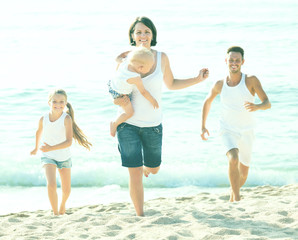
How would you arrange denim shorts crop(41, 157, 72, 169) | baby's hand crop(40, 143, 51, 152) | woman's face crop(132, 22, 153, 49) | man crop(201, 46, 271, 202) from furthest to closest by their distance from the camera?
man crop(201, 46, 271, 202) → denim shorts crop(41, 157, 72, 169) → baby's hand crop(40, 143, 51, 152) → woman's face crop(132, 22, 153, 49)

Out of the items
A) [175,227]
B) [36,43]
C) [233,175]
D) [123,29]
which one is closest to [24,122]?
[233,175]

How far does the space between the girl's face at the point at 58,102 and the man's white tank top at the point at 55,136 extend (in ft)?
0.38

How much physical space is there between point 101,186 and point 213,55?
40.0 ft

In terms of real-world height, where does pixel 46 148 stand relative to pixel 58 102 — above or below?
below

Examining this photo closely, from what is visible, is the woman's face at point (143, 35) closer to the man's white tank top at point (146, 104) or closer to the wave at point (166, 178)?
the man's white tank top at point (146, 104)

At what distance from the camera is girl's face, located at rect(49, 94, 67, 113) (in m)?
5.70

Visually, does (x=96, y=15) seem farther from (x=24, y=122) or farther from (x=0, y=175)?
(x=0, y=175)

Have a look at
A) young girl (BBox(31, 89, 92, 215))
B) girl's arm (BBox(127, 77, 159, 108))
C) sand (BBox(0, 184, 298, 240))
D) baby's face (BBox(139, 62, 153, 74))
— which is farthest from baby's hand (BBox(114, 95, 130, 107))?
young girl (BBox(31, 89, 92, 215))

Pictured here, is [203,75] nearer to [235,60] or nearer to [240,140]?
[235,60]

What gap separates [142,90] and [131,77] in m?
0.15

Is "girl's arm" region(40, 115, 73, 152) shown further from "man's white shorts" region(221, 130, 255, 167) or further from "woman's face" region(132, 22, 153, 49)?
"man's white shorts" region(221, 130, 255, 167)

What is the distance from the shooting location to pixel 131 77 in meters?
4.55

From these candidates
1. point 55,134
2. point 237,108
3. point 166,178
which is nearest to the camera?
point 55,134

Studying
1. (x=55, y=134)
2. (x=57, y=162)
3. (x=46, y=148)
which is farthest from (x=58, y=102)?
(x=57, y=162)
